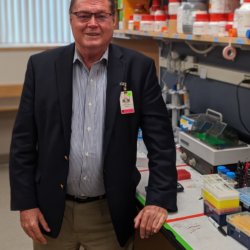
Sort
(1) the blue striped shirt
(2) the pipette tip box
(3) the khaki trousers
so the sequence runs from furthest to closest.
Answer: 1. (3) the khaki trousers
2. (1) the blue striped shirt
3. (2) the pipette tip box

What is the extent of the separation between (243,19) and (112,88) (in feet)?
1.78

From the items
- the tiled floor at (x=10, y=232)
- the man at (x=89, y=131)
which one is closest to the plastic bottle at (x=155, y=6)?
the man at (x=89, y=131)

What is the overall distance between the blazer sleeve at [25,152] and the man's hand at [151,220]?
0.44 metres

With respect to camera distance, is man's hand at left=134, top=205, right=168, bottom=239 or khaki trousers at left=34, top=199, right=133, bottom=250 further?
khaki trousers at left=34, top=199, right=133, bottom=250

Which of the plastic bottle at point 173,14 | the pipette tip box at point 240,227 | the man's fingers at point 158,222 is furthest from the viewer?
the plastic bottle at point 173,14

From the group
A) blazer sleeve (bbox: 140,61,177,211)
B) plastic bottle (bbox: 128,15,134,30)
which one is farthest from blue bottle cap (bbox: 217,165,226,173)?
plastic bottle (bbox: 128,15,134,30)

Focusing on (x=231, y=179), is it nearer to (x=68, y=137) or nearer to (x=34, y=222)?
(x=68, y=137)

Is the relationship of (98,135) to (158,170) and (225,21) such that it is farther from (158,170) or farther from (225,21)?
(225,21)

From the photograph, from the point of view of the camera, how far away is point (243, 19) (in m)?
1.39

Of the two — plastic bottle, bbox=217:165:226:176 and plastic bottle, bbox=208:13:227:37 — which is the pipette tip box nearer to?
plastic bottle, bbox=217:165:226:176

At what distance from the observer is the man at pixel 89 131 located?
4.59 feet

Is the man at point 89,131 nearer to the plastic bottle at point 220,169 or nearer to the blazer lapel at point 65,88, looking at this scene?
the blazer lapel at point 65,88

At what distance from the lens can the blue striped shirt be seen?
1.43 metres

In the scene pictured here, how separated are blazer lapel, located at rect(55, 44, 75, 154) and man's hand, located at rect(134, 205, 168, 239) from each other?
14.6 inches
